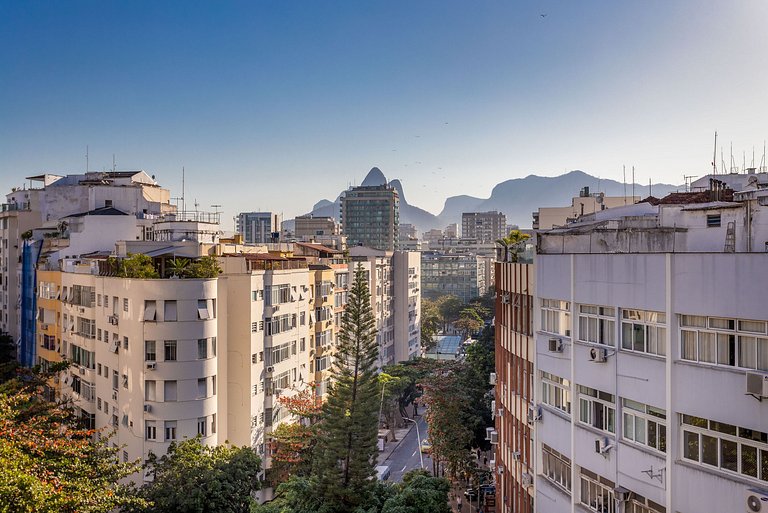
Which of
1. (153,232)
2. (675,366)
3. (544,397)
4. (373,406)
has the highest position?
(153,232)

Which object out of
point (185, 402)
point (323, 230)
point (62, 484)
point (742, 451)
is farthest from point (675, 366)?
point (323, 230)

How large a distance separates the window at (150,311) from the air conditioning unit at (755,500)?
701 inches

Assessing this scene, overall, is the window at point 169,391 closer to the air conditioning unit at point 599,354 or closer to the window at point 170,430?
the window at point 170,430

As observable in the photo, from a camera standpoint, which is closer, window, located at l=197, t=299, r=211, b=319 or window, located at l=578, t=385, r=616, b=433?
window, located at l=578, t=385, r=616, b=433

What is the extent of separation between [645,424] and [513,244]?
7318mm

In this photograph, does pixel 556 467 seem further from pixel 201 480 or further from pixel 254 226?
pixel 254 226

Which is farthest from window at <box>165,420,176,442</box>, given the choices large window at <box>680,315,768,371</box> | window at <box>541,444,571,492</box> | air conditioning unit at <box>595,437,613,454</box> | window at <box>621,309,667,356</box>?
large window at <box>680,315,768,371</box>

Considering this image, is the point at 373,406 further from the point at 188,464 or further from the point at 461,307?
the point at 461,307

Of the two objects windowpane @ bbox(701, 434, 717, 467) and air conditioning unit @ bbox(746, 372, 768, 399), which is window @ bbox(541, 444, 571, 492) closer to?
windowpane @ bbox(701, 434, 717, 467)

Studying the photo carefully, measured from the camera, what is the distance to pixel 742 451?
9367 mm

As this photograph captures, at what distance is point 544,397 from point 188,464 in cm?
1095

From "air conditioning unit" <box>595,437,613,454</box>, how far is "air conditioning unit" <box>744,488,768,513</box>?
2584mm

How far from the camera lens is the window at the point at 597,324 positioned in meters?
11.7

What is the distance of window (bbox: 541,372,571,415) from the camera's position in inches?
514
